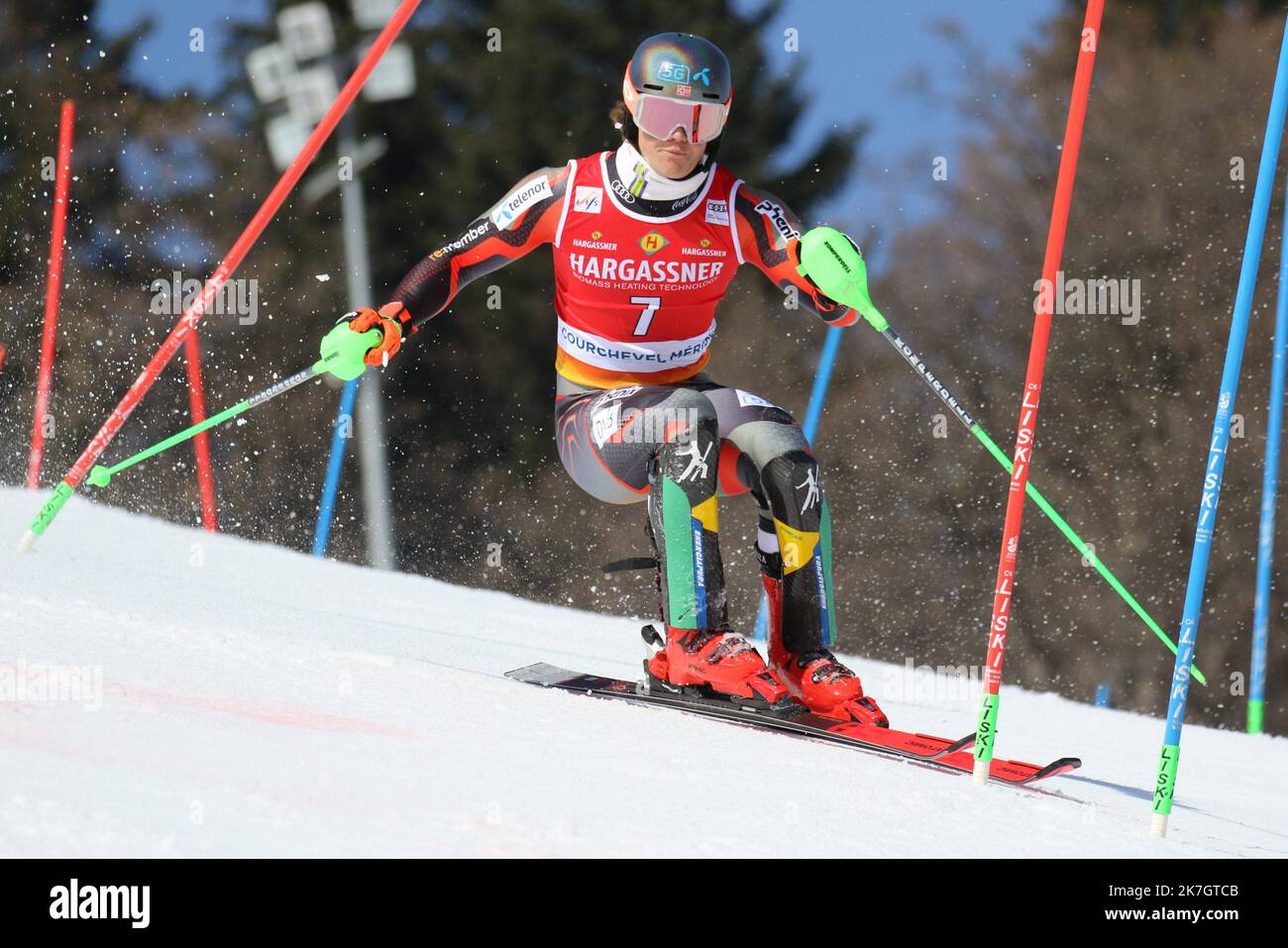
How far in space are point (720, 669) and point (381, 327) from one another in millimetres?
1369

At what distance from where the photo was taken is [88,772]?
2375 millimetres

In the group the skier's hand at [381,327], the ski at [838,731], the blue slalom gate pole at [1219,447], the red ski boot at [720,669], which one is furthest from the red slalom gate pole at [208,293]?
the blue slalom gate pole at [1219,447]

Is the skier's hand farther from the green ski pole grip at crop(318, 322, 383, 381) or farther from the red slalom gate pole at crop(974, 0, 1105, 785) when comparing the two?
the red slalom gate pole at crop(974, 0, 1105, 785)

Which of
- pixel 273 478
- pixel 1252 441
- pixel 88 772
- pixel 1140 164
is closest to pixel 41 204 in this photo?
pixel 273 478

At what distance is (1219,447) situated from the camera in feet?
9.58

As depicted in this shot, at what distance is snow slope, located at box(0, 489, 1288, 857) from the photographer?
89.6 inches

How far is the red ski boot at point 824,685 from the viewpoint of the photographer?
391 cm

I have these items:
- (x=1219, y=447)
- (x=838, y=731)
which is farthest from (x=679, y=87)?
(x=1219, y=447)

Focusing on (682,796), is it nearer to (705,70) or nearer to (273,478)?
(705,70)

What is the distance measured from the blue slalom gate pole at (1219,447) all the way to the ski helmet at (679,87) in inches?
63.4

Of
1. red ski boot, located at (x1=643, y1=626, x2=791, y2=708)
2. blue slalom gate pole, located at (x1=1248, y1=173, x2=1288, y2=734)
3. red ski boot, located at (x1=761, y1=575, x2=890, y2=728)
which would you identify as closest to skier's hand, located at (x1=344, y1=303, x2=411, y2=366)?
red ski boot, located at (x1=643, y1=626, x2=791, y2=708)

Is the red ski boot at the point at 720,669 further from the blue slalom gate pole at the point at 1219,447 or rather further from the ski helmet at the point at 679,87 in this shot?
the ski helmet at the point at 679,87
